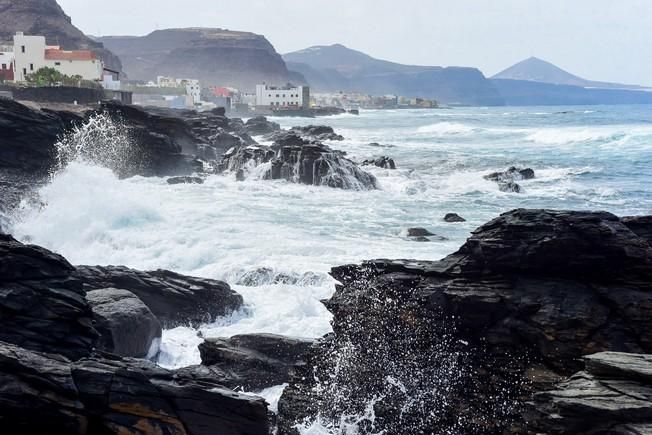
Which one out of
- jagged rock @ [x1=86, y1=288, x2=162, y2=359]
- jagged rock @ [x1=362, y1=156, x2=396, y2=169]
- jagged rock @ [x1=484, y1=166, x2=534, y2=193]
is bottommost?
jagged rock @ [x1=86, y1=288, x2=162, y2=359]

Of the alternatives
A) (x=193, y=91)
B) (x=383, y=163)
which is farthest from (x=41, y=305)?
(x=193, y=91)

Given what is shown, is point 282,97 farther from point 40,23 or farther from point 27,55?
point 27,55

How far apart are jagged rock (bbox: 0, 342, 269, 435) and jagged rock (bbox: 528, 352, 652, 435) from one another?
11.1 ft

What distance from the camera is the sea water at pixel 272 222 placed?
13789 millimetres

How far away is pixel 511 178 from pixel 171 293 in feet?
82.5

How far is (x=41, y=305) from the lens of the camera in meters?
8.59

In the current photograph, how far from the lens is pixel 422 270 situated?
11.2m

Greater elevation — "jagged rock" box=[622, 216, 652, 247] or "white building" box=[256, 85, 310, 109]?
"white building" box=[256, 85, 310, 109]

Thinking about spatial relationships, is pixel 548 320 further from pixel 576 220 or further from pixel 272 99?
pixel 272 99

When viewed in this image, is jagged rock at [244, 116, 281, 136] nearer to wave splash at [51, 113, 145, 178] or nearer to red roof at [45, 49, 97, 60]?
red roof at [45, 49, 97, 60]

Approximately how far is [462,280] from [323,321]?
312cm

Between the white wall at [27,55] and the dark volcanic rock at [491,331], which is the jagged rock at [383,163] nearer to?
the dark volcanic rock at [491,331]

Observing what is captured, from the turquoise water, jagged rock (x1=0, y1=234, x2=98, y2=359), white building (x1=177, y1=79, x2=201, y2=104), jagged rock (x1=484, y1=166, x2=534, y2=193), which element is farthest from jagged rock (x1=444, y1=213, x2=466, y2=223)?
white building (x1=177, y1=79, x2=201, y2=104)

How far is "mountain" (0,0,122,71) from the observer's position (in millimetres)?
101188
